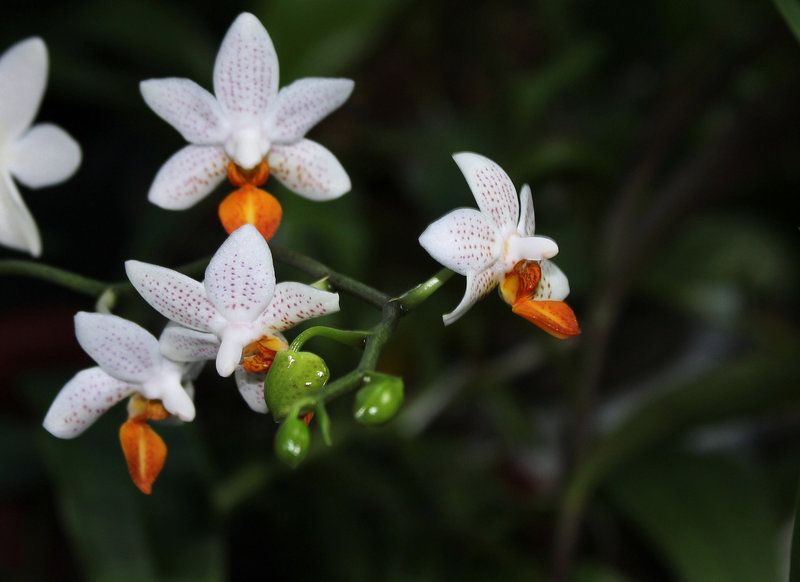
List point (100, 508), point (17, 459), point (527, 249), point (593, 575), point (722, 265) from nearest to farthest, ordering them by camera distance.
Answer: point (527, 249)
point (100, 508)
point (593, 575)
point (17, 459)
point (722, 265)

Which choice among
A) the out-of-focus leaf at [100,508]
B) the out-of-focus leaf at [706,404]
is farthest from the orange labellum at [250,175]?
the out-of-focus leaf at [706,404]

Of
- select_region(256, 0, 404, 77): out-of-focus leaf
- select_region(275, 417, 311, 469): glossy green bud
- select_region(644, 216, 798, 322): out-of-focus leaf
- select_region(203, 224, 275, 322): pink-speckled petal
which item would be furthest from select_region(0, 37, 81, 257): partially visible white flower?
select_region(644, 216, 798, 322): out-of-focus leaf

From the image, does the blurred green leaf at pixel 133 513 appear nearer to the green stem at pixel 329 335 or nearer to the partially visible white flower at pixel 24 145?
the partially visible white flower at pixel 24 145

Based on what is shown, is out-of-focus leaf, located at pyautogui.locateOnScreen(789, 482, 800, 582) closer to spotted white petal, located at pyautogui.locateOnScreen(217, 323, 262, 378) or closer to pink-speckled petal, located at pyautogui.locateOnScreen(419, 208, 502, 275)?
pink-speckled petal, located at pyautogui.locateOnScreen(419, 208, 502, 275)

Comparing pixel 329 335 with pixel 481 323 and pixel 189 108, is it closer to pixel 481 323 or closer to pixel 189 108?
pixel 189 108

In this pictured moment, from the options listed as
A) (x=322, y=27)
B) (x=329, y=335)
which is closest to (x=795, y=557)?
(x=329, y=335)

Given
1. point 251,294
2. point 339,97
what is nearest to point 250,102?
point 339,97
